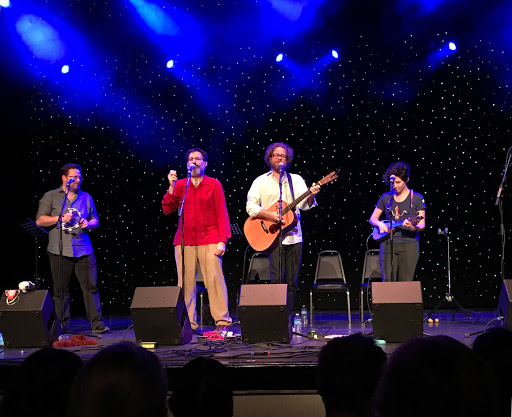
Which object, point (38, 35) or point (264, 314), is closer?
point (264, 314)

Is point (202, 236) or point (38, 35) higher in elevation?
point (38, 35)

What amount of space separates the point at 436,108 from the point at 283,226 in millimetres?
3533

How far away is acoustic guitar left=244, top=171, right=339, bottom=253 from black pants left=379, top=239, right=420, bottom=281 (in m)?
1.06

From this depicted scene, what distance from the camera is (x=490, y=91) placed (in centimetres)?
884

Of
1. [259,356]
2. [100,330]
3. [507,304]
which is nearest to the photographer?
[259,356]

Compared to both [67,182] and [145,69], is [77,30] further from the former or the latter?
[67,182]

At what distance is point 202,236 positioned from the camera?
22.5 ft

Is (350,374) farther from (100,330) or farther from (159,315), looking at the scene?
(100,330)

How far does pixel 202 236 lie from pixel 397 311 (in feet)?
7.59

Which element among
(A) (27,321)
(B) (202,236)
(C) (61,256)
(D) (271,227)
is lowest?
(A) (27,321)

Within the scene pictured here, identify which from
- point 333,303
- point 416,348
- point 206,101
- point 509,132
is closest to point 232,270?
point 333,303

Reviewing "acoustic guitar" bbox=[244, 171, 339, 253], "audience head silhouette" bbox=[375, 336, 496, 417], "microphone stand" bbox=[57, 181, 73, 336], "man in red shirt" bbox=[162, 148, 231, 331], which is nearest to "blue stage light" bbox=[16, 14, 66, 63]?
"microphone stand" bbox=[57, 181, 73, 336]

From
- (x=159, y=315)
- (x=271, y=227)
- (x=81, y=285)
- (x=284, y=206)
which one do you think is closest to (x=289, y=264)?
(x=271, y=227)

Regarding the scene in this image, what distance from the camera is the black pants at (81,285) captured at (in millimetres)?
7250
